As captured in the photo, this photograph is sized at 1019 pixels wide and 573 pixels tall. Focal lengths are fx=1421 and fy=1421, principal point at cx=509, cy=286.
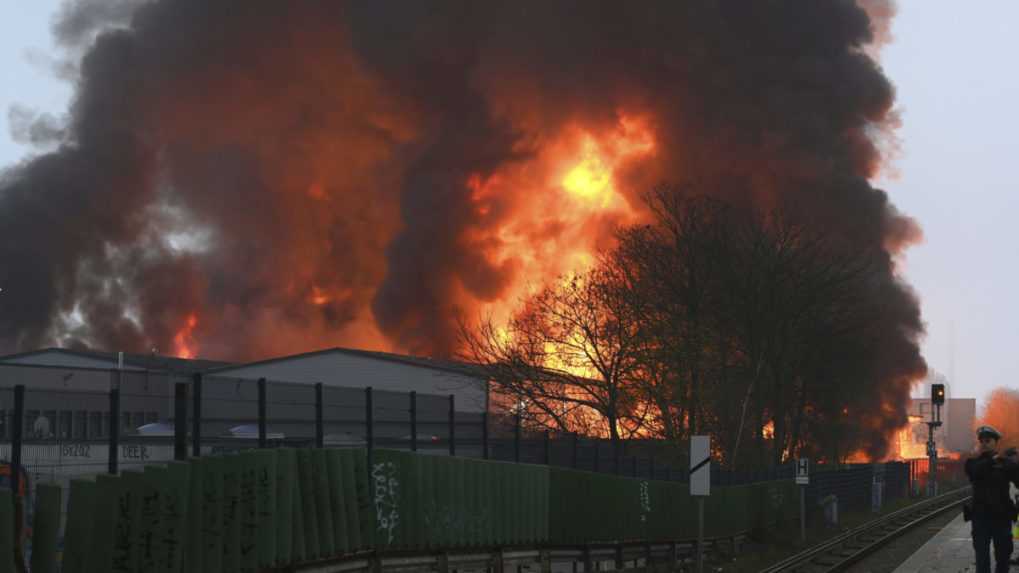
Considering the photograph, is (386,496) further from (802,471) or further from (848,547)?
(802,471)

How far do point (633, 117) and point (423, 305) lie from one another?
15.5m

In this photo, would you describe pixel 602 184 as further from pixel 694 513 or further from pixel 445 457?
pixel 445 457

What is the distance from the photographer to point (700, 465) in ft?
79.9

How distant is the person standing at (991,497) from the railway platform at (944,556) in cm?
967

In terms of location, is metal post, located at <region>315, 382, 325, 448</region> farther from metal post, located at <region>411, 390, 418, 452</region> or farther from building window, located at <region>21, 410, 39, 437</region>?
building window, located at <region>21, 410, 39, 437</region>

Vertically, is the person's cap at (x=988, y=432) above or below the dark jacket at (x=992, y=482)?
above

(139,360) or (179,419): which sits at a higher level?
(139,360)

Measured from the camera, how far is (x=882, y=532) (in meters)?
41.3

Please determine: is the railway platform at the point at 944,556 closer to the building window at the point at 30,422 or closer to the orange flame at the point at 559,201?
the building window at the point at 30,422

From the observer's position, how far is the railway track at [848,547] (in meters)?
28.1

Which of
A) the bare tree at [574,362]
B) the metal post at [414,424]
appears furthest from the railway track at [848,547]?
the metal post at [414,424]

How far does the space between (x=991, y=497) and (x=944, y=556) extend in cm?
1504

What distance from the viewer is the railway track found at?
28.1m

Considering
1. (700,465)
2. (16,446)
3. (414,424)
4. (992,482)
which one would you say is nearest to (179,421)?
(16,446)
